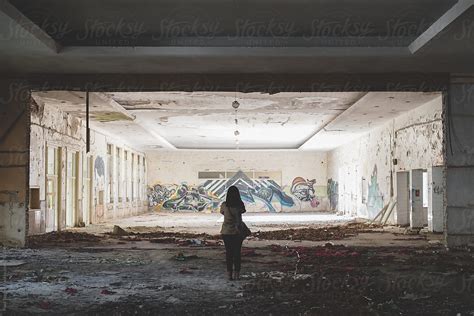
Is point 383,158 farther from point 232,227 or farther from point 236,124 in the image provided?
point 232,227

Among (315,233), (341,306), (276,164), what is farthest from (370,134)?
(341,306)

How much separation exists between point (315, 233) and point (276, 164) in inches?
695

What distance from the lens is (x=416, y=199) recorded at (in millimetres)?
17484

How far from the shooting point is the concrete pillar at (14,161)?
1230cm

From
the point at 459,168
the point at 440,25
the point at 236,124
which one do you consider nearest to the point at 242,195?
the point at 236,124

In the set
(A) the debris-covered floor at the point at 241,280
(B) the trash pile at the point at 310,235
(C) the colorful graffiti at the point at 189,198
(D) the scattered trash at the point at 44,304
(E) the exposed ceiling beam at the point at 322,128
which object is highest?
(E) the exposed ceiling beam at the point at 322,128

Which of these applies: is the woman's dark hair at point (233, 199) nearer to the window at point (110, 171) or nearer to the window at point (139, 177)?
the window at point (110, 171)

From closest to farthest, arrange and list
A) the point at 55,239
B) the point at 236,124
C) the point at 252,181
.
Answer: the point at 55,239 → the point at 236,124 → the point at 252,181

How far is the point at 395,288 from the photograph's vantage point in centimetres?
737

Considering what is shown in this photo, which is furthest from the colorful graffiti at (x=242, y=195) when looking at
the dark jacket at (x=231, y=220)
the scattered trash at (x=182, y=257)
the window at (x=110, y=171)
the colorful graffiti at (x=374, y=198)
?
the dark jacket at (x=231, y=220)

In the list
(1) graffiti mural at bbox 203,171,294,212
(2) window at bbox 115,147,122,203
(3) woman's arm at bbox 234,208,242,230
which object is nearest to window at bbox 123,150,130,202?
(2) window at bbox 115,147,122,203

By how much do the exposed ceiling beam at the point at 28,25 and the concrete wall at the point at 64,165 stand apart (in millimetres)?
5521

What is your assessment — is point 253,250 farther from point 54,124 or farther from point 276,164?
point 276,164

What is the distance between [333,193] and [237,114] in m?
14.5
